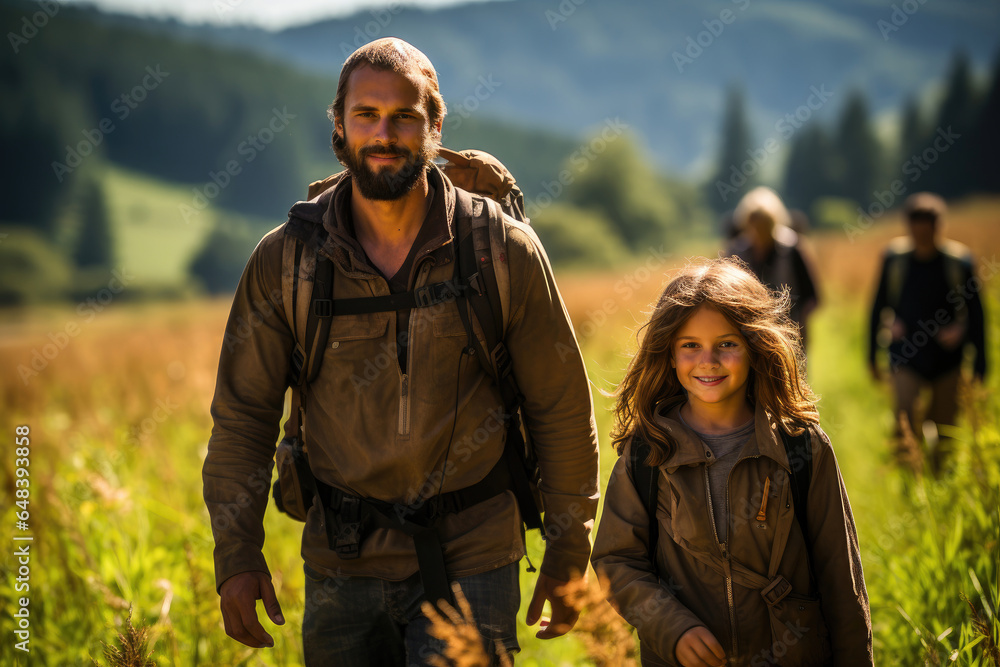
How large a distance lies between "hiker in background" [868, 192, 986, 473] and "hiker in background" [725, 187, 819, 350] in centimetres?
70

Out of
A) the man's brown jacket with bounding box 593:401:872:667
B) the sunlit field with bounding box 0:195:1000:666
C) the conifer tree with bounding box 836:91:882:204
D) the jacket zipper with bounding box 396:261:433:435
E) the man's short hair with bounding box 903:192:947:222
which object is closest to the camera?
the man's brown jacket with bounding box 593:401:872:667

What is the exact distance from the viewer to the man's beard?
232 cm

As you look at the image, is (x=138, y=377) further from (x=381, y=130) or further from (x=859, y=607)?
(x=859, y=607)

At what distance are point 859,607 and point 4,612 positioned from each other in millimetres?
4212

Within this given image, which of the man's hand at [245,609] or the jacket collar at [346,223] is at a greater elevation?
the jacket collar at [346,223]

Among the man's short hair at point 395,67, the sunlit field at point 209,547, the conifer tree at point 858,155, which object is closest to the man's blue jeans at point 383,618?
the sunlit field at point 209,547

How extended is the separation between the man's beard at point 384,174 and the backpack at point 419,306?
19 cm

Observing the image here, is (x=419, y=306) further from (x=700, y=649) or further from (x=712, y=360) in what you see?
(x=700, y=649)

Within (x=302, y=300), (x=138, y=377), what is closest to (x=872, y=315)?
(x=302, y=300)

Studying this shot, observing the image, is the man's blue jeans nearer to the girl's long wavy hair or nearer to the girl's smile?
the girl's long wavy hair

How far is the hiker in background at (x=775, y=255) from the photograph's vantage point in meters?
6.34

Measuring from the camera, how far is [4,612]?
4.07 metres
